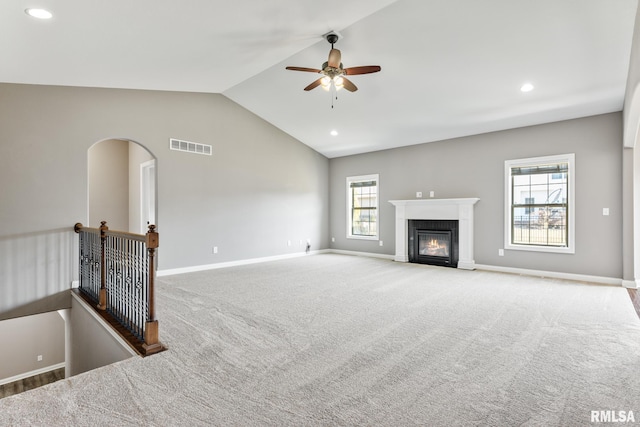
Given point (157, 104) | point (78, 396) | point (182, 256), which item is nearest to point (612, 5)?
point (78, 396)

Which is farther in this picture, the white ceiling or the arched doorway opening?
the arched doorway opening

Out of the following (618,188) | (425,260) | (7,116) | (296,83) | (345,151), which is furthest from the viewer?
(345,151)

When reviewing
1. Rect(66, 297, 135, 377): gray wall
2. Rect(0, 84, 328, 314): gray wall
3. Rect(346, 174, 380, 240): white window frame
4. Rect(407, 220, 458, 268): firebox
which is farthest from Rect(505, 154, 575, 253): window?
Rect(66, 297, 135, 377): gray wall

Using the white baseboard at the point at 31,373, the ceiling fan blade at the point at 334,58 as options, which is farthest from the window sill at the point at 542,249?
the white baseboard at the point at 31,373

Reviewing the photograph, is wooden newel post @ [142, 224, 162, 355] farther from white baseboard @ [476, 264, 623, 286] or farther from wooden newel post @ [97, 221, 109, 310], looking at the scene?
white baseboard @ [476, 264, 623, 286]

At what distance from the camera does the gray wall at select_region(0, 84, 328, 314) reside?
411 cm

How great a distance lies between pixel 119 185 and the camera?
23.6 feet

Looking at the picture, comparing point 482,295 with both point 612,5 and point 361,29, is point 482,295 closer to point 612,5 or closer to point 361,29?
point 612,5

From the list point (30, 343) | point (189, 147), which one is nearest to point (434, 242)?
point (189, 147)

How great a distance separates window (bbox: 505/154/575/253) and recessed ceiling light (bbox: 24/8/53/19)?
21.5 feet

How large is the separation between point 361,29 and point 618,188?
4.54 m

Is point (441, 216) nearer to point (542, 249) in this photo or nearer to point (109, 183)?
point (542, 249)

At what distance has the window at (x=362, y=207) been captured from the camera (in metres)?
7.92

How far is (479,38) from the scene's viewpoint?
369 cm
